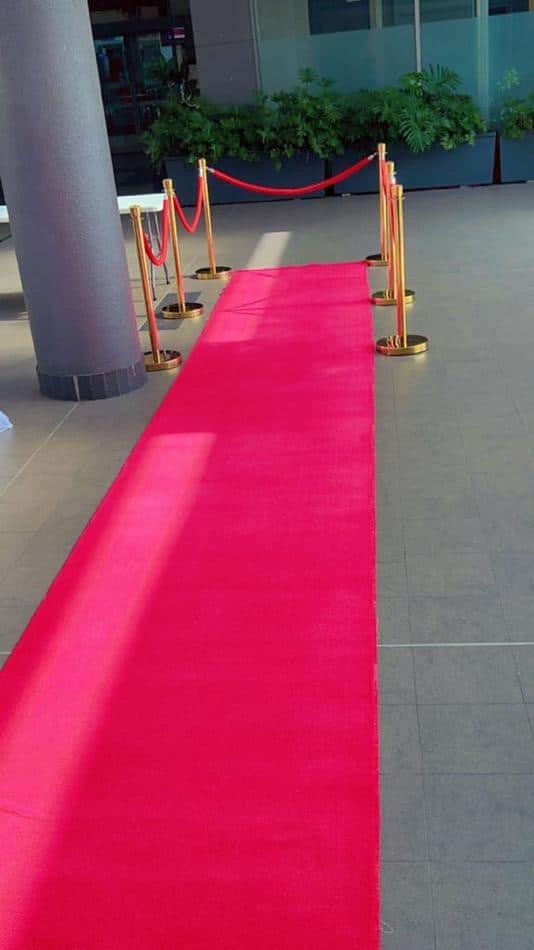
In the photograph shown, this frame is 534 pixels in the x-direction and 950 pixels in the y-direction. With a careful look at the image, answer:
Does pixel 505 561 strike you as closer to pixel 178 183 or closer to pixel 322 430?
pixel 322 430

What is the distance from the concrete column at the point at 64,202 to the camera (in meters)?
6.15

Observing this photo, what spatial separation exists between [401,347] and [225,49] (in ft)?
34.4

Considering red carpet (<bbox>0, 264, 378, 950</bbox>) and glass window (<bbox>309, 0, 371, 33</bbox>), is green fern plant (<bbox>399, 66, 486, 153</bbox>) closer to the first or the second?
glass window (<bbox>309, 0, 371, 33</bbox>)

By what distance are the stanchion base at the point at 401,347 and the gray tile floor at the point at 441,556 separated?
11cm

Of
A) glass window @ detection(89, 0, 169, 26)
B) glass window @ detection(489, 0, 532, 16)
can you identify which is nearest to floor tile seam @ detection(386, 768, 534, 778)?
glass window @ detection(489, 0, 532, 16)

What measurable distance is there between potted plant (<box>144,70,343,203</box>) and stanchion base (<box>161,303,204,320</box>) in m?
6.71

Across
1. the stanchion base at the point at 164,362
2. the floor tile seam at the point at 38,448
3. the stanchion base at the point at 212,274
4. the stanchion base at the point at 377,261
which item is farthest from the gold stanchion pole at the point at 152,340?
the stanchion base at the point at 377,261

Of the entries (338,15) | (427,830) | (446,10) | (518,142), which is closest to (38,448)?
(427,830)

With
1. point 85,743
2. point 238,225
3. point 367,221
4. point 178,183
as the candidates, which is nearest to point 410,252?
point 367,221

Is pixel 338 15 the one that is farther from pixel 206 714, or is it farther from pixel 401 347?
pixel 206 714

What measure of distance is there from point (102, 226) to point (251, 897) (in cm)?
493

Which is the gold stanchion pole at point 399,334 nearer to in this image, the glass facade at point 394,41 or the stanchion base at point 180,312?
the stanchion base at point 180,312

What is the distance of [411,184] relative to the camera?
1510cm

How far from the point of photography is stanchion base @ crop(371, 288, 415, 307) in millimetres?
8617
